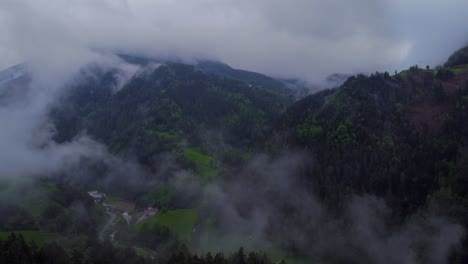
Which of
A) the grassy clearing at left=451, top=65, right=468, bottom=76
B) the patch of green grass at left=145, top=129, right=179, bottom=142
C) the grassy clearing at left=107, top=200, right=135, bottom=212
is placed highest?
the grassy clearing at left=451, top=65, right=468, bottom=76

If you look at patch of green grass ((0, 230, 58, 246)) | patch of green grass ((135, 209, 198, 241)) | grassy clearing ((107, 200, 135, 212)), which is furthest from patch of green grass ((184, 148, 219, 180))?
patch of green grass ((0, 230, 58, 246))

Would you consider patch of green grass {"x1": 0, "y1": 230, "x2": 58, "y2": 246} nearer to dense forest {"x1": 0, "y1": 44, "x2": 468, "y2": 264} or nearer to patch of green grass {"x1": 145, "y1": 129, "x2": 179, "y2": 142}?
dense forest {"x1": 0, "y1": 44, "x2": 468, "y2": 264}

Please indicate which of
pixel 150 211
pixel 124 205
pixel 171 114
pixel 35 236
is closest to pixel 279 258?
pixel 150 211

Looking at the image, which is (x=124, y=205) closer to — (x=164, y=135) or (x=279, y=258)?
(x=164, y=135)

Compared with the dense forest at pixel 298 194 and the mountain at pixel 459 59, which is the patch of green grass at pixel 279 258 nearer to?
the dense forest at pixel 298 194

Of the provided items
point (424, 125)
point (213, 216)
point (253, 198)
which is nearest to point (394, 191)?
point (424, 125)

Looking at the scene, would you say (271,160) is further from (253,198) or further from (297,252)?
(297,252)
